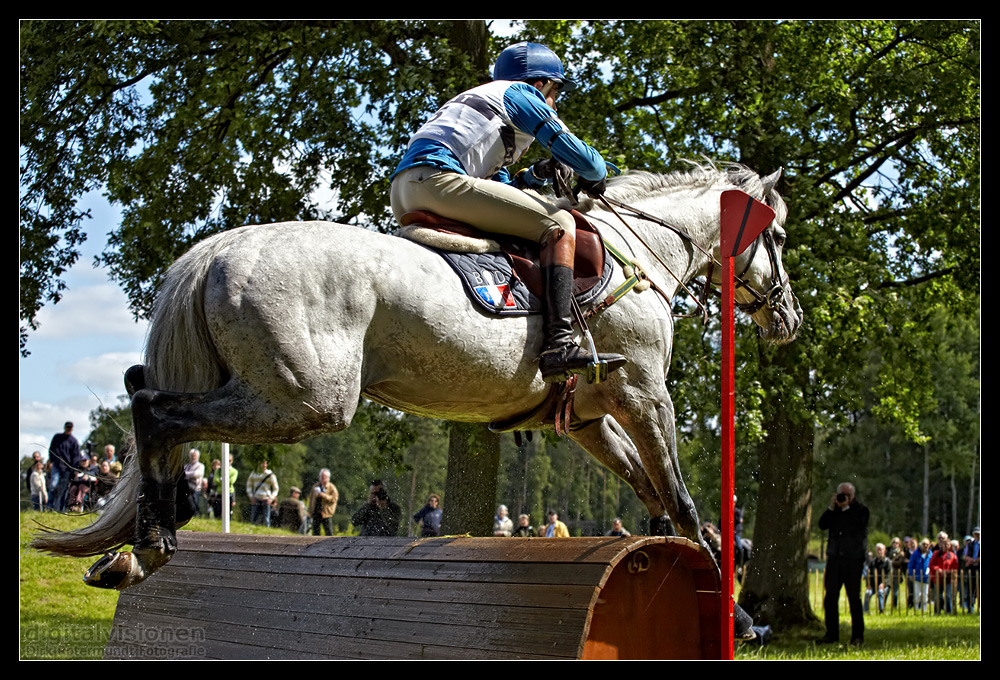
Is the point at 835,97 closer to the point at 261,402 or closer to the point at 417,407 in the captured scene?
the point at 417,407

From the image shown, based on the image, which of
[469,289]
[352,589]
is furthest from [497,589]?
[469,289]

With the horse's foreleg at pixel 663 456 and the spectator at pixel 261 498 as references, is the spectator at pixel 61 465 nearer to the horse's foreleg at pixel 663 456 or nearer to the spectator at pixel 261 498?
the spectator at pixel 261 498

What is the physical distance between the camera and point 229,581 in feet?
18.2

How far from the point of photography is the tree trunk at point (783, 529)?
545 inches

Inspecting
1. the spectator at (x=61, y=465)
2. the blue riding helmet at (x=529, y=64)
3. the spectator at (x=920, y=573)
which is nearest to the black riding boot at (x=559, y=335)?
the blue riding helmet at (x=529, y=64)

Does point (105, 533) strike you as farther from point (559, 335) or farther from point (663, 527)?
point (663, 527)

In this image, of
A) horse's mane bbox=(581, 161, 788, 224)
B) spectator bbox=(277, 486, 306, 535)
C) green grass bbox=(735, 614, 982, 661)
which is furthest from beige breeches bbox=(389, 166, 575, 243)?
spectator bbox=(277, 486, 306, 535)

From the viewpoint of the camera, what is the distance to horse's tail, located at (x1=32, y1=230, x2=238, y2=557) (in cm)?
413

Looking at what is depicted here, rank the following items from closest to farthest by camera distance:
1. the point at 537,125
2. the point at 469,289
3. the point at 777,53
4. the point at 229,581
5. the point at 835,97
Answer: the point at 469,289 → the point at 537,125 → the point at 229,581 → the point at 835,97 → the point at 777,53

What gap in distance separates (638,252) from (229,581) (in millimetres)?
3004

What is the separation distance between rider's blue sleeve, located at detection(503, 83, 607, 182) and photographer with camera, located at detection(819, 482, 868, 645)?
8.67 meters

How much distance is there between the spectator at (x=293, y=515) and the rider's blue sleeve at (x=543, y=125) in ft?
44.8

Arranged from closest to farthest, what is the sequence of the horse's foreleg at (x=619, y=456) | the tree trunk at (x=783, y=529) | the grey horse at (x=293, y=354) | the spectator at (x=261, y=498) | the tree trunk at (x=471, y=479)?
the grey horse at (x=293, y=354)
the horse's foreleg at (x=619, y=456)
the tree trunk at (x=471, y=479)
the tree trunk at (x=783, y=529)
the spectator at (x=261, y=498)

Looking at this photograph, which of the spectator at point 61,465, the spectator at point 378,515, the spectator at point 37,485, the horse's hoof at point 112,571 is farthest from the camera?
the spectator at point 37,485
